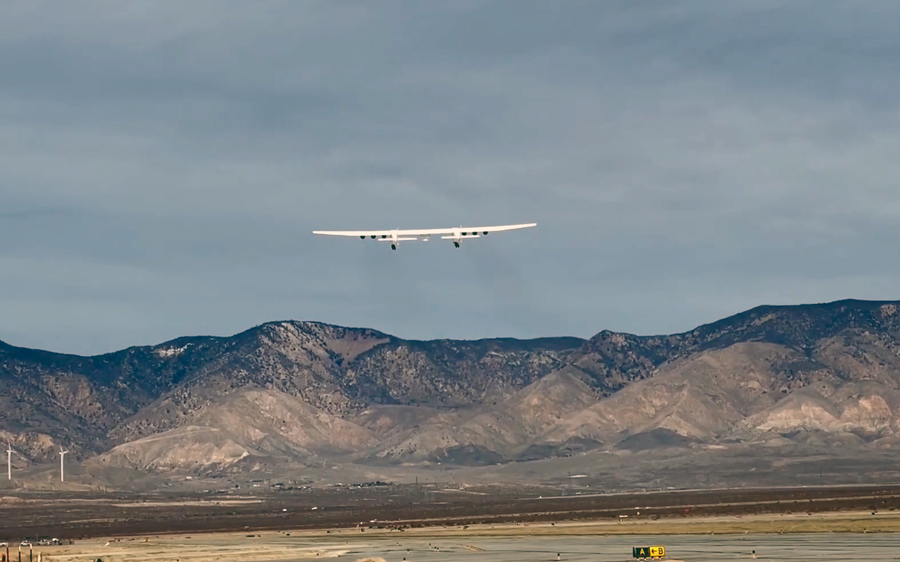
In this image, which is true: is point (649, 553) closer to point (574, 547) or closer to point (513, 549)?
point (574, 547)

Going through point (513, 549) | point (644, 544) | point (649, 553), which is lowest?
point (644, 544)

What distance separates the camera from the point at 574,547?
167875 mm

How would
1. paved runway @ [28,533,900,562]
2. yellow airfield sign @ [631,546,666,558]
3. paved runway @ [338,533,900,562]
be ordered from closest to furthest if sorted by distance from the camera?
paved runway @ [338,533,900,562], yellow airfield sign @ [631,546,666,558], paved runway @ [28,533,900,562]

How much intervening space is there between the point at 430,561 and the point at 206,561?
27.4 metres

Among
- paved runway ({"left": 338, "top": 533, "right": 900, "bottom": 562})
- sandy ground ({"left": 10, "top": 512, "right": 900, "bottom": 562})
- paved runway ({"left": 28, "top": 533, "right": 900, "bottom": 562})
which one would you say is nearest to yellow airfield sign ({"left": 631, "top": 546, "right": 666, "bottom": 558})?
paved runway ({"left": 338, "top": 533, "right": 900, "bottom": 562})

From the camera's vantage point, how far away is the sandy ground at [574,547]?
493 feet

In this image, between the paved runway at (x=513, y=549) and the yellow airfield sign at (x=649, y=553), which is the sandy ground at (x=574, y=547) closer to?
the paved runway at (x=513, y=549)

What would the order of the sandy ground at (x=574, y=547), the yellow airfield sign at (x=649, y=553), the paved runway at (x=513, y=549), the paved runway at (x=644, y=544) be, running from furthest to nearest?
the sandy ground at (x=574, y=547), the paved runway at (x=513, y=549), the yellow airfield sign at (x=649, y=553), the paved runway at (x=644, y=544)

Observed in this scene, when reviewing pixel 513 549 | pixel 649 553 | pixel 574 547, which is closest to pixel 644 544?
pixel 574 547

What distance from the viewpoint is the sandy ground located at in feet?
493

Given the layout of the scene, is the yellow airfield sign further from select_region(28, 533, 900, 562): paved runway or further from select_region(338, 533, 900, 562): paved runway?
select_region(28, 533, 900, 562): paved runway

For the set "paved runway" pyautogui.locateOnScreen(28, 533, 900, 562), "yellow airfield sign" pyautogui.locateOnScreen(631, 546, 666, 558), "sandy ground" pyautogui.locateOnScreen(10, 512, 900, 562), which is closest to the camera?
"yellow airfield sign" pyautogui.locateOnScreen(631, 546, 666, 558)

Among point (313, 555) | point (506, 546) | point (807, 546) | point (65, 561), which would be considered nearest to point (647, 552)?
point (807, 546)

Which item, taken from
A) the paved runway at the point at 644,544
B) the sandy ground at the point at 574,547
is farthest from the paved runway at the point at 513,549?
the sandy ground at the point at 574,547
